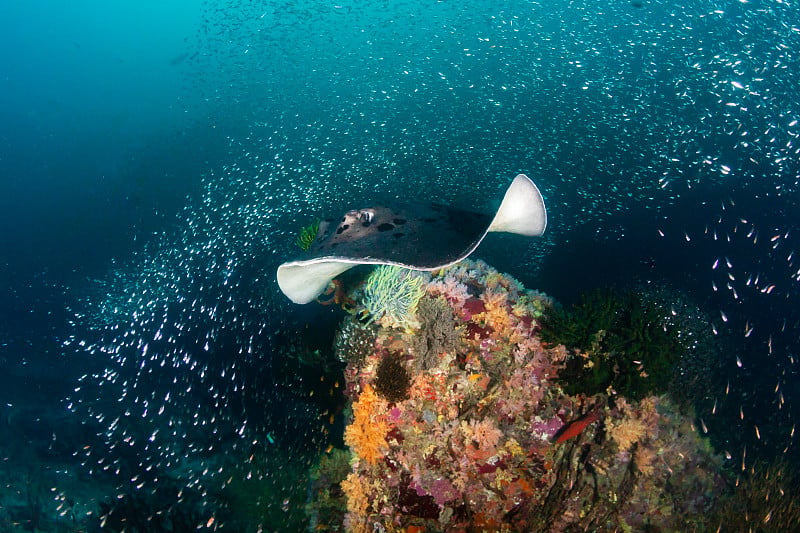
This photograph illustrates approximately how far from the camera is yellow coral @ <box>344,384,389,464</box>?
434cm

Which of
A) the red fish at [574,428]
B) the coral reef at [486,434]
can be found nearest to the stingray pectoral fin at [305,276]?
the coral reef at [486,434]

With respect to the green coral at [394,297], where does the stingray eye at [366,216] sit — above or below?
above

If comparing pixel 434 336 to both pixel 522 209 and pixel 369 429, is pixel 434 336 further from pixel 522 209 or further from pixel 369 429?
pixel 522 209

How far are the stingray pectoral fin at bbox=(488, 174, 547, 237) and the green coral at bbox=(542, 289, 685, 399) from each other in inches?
59.4

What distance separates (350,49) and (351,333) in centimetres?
4731

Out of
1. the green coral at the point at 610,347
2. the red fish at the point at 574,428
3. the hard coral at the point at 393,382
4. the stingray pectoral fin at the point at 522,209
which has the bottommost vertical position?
the red fish at the point at 574,428

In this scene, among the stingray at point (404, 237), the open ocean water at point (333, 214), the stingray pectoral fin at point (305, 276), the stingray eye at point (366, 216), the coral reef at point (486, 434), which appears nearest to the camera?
the stingray at point (404, 237)

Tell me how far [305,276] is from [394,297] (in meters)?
1.30

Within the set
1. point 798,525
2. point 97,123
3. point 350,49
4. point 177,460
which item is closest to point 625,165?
point 798,525

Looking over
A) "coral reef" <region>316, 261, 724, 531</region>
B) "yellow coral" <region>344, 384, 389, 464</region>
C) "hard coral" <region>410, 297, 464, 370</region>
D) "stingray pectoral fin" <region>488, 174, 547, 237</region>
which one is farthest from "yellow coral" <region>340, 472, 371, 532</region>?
"stingray pectoral fin" <region>488, 174, 547, 237</region>

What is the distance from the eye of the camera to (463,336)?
4586 millimetres

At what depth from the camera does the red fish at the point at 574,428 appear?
14.0ft

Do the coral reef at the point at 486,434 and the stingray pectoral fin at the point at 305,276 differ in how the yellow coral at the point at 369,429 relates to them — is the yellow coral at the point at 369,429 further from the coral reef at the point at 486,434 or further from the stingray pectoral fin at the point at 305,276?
the stingray pectoral fin at the point at 305,276

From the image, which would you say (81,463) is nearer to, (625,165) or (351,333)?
(351,333)
